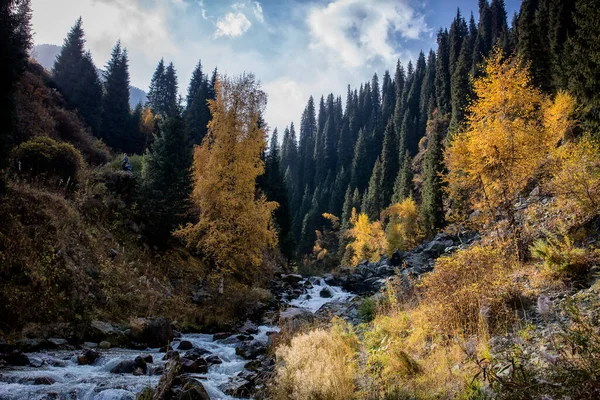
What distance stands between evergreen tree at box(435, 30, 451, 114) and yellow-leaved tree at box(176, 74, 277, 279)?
55.1 metres

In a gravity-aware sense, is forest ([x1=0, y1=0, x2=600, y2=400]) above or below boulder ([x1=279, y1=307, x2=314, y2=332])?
above

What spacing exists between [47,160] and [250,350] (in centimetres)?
1251

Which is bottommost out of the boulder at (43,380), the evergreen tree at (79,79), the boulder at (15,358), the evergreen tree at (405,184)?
the boulder at (43,380)

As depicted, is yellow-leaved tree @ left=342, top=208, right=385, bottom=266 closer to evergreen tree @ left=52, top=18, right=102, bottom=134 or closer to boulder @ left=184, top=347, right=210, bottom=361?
evergreen tree @ left=52, top=18, right=102, bottom=134

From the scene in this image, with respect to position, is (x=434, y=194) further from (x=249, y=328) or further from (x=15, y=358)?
(x=15, y=358)

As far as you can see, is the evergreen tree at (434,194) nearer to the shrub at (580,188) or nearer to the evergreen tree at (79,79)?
the shrub at (580,188)

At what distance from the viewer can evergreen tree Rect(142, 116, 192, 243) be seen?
17391mm

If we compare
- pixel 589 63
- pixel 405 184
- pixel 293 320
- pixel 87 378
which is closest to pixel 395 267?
pixel 293 320

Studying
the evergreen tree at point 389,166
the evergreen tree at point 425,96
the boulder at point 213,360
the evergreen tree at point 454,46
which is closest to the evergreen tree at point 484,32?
the evergreen tree at point 454,46

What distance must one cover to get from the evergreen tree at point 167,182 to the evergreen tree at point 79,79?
66.6 ft

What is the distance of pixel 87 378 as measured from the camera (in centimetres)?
675

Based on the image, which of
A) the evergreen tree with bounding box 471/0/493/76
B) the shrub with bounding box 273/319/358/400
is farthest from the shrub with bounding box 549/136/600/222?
the evergreen tree with bounding box 471/0/493/76

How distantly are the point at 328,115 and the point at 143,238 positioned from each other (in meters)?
117

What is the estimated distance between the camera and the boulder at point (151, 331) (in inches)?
396
